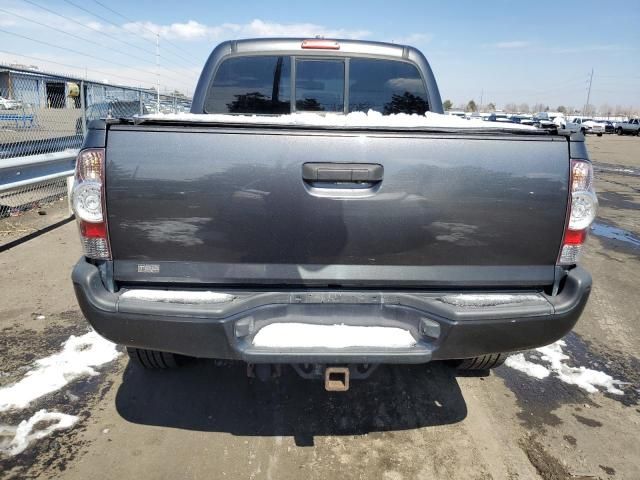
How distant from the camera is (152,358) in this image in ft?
9.96

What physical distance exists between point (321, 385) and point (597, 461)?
1583 mm

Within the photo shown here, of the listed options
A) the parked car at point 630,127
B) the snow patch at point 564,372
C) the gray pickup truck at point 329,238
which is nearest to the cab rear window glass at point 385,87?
the gray pickup truck at point 329,238

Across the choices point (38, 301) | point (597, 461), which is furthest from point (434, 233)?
point (38, 301)

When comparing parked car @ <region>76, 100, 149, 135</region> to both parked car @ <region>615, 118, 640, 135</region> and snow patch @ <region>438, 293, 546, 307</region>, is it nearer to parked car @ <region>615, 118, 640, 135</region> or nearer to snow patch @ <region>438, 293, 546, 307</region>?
snow patch @ <region>438, 293, 546, 307</region>

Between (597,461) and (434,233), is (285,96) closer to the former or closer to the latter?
(434,233)

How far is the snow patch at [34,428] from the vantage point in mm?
2533

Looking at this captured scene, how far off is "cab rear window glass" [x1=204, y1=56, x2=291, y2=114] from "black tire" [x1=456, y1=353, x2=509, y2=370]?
7.69 ft

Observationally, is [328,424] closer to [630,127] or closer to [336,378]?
[336,378]

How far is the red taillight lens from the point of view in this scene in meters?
3.88

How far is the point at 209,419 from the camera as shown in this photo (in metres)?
2.81

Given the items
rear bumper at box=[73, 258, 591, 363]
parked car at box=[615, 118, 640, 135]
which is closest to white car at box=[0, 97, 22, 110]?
rear bumper at box=[73, 258, 591, 363]

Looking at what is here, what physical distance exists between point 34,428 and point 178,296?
1.28 m

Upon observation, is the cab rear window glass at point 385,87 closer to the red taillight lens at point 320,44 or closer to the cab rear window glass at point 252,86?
the red taillight lens at point 320,44

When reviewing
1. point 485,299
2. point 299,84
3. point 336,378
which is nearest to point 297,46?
point 299,84
